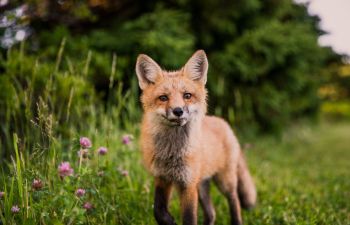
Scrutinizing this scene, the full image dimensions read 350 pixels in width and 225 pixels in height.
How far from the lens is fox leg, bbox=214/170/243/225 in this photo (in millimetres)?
4227

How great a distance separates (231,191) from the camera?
427 centimetres

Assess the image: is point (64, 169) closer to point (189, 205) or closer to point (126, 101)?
point (189, 205)

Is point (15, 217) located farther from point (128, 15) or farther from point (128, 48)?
point (128, 15)

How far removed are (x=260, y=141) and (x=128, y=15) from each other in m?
4.25

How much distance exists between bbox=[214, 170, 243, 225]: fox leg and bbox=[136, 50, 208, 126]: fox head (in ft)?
3.12

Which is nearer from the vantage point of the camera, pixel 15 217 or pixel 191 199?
pixel 15 217

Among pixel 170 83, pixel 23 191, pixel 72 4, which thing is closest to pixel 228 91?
pixel 72 4

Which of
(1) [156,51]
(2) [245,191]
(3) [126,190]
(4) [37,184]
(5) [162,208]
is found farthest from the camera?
(1) [156,51]

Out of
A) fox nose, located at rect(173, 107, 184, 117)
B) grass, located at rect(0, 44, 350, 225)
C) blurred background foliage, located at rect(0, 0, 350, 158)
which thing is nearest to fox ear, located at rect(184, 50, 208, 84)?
fox nose, located at rect(173, 107, 184, 117)

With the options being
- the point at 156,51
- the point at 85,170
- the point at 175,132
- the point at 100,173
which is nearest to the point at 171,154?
the point at 175,132

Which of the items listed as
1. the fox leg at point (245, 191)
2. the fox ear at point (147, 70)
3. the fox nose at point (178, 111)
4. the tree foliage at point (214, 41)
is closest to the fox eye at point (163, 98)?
the fox nose at point (178, 111)

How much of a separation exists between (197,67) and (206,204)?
151cm

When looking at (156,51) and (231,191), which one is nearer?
(231,191)

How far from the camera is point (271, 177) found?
6.53 meters
